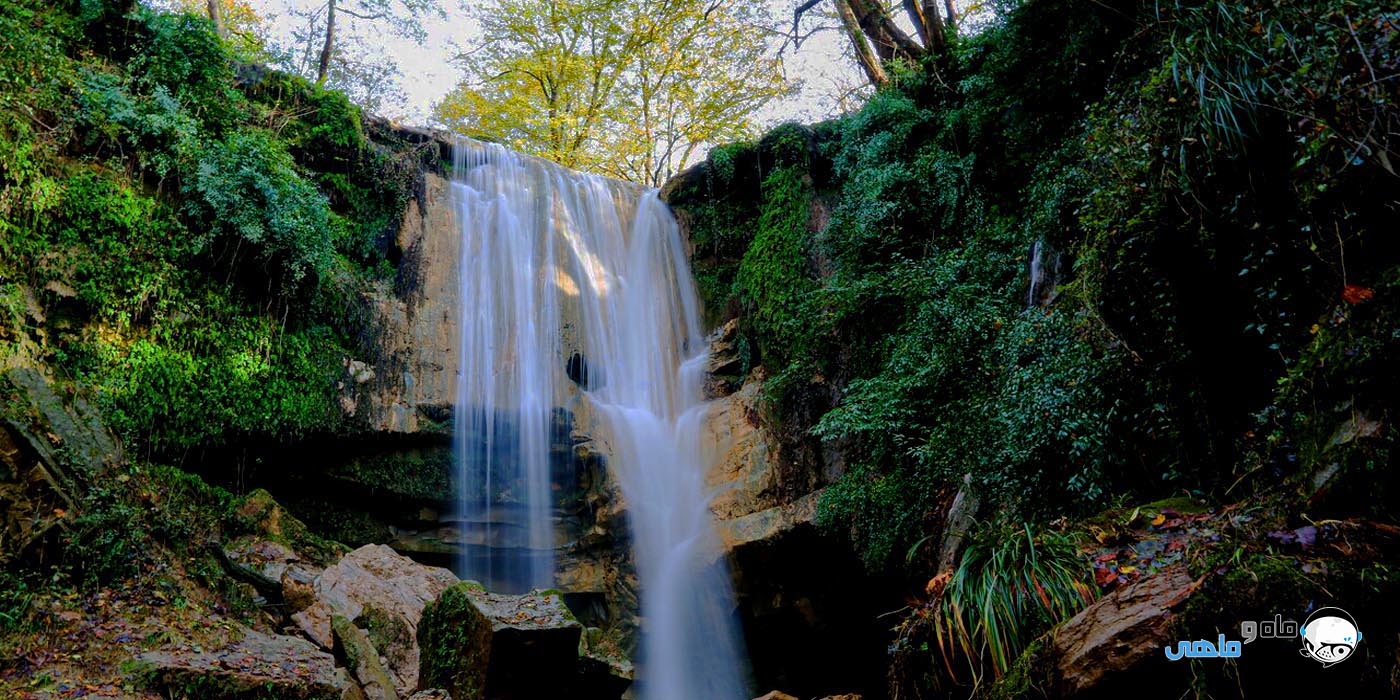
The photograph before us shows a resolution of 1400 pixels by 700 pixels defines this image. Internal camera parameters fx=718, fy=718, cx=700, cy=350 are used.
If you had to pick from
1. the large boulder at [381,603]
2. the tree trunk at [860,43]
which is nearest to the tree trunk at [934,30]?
the tree trunk at [860,43]

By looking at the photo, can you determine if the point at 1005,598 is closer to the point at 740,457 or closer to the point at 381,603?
the point at 381,603

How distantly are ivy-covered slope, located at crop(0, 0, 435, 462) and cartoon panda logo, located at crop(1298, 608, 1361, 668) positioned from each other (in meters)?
9.92

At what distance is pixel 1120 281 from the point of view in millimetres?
4891

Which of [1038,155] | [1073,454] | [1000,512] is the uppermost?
[1038,155]

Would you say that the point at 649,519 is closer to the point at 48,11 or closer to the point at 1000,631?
the point at 1000,631

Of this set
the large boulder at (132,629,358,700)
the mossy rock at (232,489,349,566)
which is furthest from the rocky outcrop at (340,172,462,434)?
the large boulder at (132,629,358,700)

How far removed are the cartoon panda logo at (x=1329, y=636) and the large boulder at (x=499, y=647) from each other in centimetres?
467

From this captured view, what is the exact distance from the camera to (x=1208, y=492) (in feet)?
13.5

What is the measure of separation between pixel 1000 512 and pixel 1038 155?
15.6 ft

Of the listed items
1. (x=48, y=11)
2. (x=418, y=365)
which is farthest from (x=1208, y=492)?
Answer: (x=48, y=11)

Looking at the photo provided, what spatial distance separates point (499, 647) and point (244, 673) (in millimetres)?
1663

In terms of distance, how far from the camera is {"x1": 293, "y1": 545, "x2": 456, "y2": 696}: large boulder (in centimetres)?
646

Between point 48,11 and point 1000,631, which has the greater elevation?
point 48,11

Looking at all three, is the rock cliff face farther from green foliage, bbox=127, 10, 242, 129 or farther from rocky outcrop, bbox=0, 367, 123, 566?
rocky outcrop, bbox=0, 367, 123, 566
